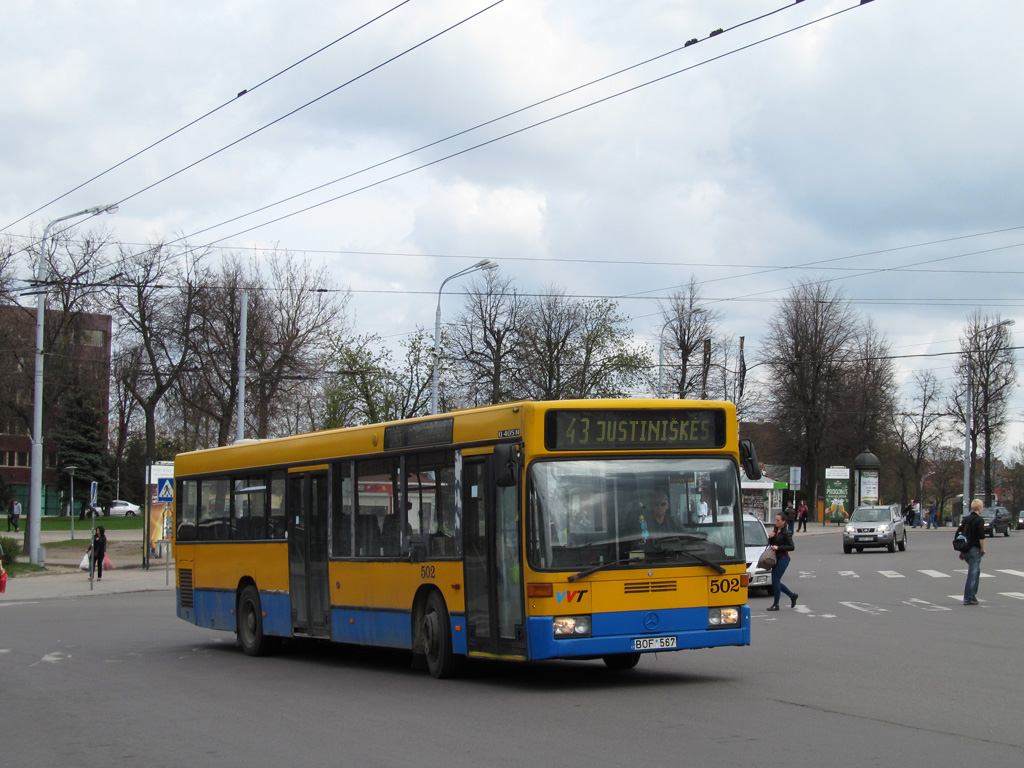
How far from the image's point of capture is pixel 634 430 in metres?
11.2

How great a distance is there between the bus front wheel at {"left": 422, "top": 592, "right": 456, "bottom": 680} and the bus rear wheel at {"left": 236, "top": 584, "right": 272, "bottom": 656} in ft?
14.4

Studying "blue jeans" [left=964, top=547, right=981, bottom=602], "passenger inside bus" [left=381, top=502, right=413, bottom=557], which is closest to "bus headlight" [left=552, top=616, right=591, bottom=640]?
"passenger inside bus" [left=381, top=502, right=413, bottom=557]

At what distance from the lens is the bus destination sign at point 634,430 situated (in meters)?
11.0

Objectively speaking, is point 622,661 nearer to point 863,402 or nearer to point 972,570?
point 972,570

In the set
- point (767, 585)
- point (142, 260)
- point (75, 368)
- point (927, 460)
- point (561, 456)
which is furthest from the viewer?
point (927, 460)

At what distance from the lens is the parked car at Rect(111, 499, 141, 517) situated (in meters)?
88.1

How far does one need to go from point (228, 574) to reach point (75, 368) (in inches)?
2025

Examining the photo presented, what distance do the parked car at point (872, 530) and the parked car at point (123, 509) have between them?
2322 inches

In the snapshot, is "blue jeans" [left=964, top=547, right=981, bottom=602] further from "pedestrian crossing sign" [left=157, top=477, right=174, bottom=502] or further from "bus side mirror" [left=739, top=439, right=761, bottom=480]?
"pedestrian crossing sign" [left=157, top=477, right=174, bottom=502]

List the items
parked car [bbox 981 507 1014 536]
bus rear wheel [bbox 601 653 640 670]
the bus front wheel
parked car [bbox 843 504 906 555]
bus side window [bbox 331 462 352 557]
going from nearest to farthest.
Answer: the bus front wheel
bus rear wheel [bbox 601 653 640 670]
bus side window [bbox 331 462 352 557]
parked car [bbox 843 504 906 555]
parked car [bbox 981 507 1014 536]

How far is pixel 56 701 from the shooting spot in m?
11.3

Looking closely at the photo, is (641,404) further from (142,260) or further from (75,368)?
(75,368)

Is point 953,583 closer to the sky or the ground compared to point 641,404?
closer to the ground

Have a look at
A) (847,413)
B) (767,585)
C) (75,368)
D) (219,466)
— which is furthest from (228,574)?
(847,413)
